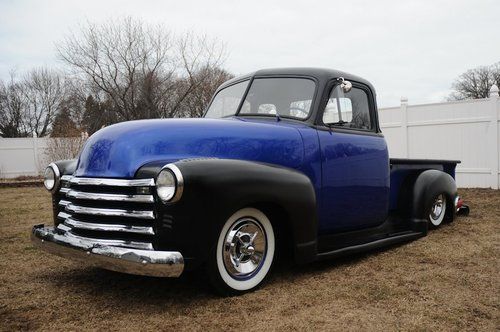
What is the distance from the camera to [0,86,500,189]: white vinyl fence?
387 inches

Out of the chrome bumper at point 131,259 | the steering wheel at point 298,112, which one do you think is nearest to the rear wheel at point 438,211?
the steering wheel at point 298,112

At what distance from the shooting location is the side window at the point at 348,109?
433 centimetres

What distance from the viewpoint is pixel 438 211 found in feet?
20.1

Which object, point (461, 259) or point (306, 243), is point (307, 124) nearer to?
point (306, 243)

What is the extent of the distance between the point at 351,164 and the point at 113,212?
2376 mm

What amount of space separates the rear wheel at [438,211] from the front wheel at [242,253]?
324 centimetres

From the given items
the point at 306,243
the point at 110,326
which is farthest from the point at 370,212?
the point at 110,326

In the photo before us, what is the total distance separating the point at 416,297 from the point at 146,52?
74.5 feet

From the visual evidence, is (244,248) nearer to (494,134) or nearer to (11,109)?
(494,134)

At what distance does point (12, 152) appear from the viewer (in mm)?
19312

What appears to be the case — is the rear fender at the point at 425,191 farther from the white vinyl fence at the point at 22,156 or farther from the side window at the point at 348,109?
the white vinyl fence at the point at 22,156

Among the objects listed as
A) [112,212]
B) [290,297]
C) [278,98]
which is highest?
[278,98]

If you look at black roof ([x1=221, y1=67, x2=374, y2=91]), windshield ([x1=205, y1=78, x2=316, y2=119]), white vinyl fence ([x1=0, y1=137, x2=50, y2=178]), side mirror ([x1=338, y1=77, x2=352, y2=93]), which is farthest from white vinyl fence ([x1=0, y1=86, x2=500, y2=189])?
white vinyl fence ([x1=0, y1=137, x2=50, y2=178])

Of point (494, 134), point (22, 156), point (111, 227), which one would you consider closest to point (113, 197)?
point (111, 227)
